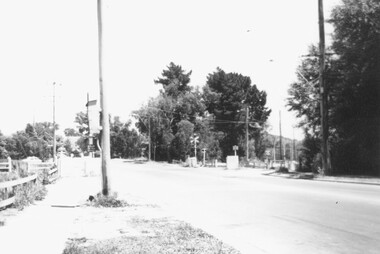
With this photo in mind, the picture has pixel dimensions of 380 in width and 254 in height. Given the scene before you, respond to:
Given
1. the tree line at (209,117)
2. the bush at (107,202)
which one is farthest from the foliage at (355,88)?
the tree line at (209,117)

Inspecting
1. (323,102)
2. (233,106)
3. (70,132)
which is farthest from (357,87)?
(70,132)

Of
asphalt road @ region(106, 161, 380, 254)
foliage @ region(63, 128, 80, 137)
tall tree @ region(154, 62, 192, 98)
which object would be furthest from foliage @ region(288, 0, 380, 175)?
foliage @ region(63, 128, 80, 137)

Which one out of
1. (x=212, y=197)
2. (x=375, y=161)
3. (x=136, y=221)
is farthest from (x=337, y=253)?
(x=375, y=161)

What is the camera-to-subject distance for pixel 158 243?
7078 mm

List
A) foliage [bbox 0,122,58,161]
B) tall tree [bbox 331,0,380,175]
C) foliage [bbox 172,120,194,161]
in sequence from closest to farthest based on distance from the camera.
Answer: tall tree [bbox 331,0,380,175] → foliage [bbox 172,120,194,161] → foliage [bbox 0,122,58,161]

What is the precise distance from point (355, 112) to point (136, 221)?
80.9 feet

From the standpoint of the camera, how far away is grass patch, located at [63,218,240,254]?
6.43 metres

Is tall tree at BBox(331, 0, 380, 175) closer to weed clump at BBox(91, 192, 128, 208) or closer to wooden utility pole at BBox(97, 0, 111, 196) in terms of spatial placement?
wooden utility pole at BBox(97, 0, 111, 196)

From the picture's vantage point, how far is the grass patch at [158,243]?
6434 millimetres

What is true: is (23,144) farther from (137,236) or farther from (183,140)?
(137,236)

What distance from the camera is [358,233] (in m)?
8.40

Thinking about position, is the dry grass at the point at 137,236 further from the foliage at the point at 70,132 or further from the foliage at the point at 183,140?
the foliage at the point at 70,132

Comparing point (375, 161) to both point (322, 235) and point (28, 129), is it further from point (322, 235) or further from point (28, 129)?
point (28, 129)

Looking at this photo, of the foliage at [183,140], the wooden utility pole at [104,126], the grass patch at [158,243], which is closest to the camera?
the grass patch at [158,243]
